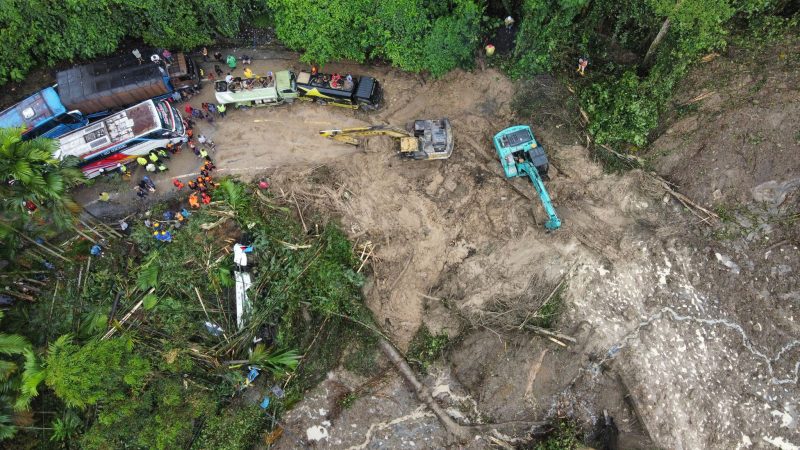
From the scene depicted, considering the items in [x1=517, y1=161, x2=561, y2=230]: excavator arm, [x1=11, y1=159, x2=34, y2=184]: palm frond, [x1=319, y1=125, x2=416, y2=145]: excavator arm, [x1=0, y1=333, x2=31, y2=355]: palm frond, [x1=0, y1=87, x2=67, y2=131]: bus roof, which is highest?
[x1=11, y1=159, x2=34, y2=184]: palm frond

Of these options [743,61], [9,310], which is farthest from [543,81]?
[9,310]

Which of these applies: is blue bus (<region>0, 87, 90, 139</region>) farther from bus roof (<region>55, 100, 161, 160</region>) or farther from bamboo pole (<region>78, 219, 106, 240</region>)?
bamboo pole (<region>78, 219, 106, 240</region>)

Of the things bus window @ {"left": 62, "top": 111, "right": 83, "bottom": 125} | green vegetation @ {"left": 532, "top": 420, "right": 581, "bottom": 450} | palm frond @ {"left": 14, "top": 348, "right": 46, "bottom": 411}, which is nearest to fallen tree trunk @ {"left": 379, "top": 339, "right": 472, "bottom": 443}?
green vegetation @ {"left": 532, "top": 420, "right": 581, "bottom": 450}

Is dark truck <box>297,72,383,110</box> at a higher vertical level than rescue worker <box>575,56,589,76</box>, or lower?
lower

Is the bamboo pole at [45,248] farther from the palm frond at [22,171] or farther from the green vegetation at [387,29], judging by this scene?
the green vegetation at [387,29]

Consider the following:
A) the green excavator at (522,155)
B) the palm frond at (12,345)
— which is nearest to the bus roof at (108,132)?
the palm frond at (12,345)

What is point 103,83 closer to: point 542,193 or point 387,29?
point 387,29
